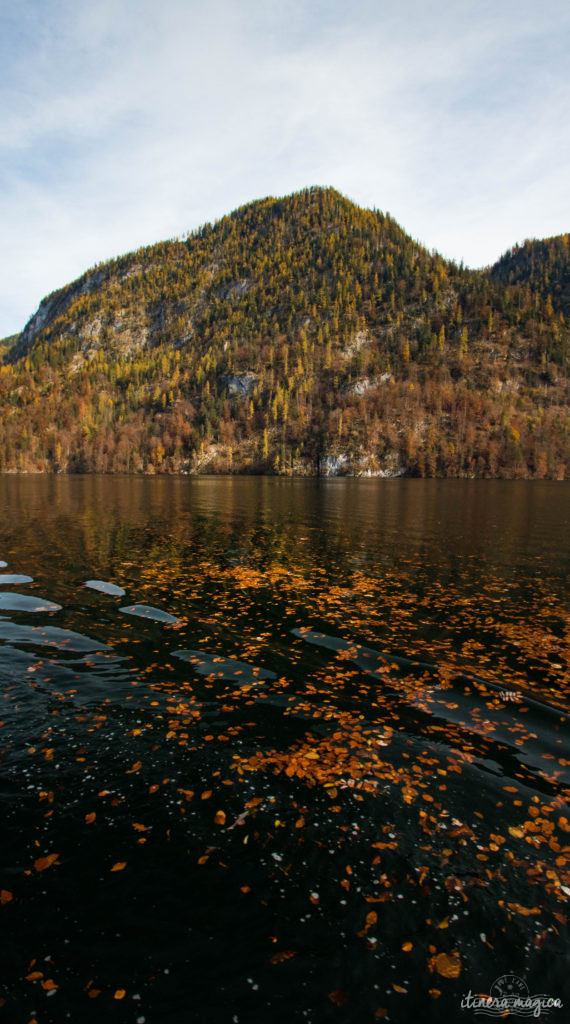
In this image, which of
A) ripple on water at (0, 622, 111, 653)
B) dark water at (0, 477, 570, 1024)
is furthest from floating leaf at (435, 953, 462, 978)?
ripple on water at (0, 622, 111, 653)

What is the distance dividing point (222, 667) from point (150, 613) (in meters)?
5.45

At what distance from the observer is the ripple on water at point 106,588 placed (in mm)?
19453

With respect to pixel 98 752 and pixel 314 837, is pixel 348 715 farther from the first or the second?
pixel 98 752

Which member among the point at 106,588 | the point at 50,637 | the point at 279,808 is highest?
the point at 106,588

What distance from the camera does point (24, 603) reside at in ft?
58.4

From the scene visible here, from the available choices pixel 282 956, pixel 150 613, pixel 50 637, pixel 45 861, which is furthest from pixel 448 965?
pixel 150 613

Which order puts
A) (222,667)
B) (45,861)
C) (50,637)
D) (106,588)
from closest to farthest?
(45,861), (222,667), (50,637), (106,588)

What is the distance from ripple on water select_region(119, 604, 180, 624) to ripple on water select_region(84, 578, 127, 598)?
76.6 inches

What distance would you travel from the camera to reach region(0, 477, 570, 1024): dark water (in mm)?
4840

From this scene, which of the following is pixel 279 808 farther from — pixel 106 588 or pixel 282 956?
pixel 106 588

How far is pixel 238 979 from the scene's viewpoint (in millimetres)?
4777

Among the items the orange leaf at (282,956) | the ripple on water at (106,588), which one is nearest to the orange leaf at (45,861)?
the orange leaf at (282,956)

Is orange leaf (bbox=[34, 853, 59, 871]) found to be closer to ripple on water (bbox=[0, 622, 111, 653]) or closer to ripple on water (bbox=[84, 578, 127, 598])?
ripple on water (bbox=[0, 622, 111, 653])

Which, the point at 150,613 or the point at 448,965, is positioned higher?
the point at 150,613
